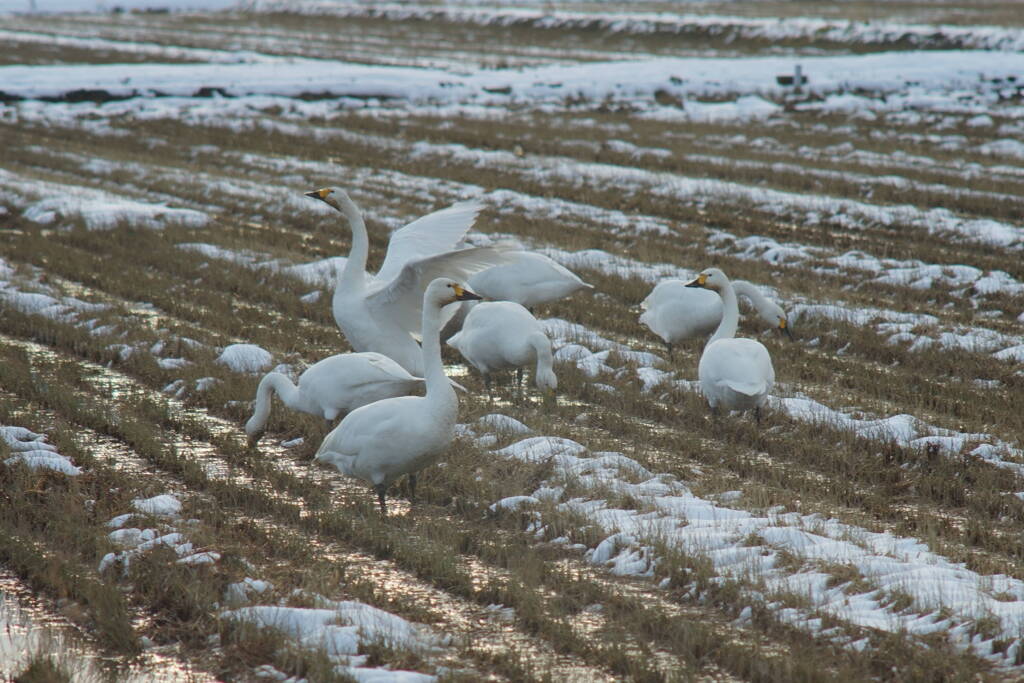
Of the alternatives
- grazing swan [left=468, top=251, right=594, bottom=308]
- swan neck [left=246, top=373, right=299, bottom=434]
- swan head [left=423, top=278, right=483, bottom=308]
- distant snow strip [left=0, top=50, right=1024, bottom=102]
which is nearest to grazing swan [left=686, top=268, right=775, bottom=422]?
swan head [left=423, top=278, right=483, bottom=308]

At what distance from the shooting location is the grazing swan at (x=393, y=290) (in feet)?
26.6

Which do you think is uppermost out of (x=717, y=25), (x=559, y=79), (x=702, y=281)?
(x=717, y=25)

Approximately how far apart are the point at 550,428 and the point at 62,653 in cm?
382

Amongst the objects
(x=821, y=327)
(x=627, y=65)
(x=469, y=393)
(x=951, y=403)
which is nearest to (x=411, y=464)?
(x=469, y=393)

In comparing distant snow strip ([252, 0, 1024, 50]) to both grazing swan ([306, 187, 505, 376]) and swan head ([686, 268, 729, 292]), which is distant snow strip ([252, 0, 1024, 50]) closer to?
swan head ([686, 268, 729, 292])

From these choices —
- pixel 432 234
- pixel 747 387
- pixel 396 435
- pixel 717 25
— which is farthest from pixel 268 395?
pixel 717 25

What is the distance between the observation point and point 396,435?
249 inches

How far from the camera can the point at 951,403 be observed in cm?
834

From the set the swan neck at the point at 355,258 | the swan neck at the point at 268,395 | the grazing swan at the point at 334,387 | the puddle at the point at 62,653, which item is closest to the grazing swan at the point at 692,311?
the swan neck at the point at 355,258

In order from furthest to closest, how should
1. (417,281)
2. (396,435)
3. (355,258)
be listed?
1. (355,258)
2. (417,281)
3. (396,435)

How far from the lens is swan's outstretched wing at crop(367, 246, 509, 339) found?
7922mm

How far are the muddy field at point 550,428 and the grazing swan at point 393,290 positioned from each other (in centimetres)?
68

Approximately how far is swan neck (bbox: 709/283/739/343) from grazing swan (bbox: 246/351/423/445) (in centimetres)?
263

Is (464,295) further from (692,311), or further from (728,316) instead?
(692,311)
